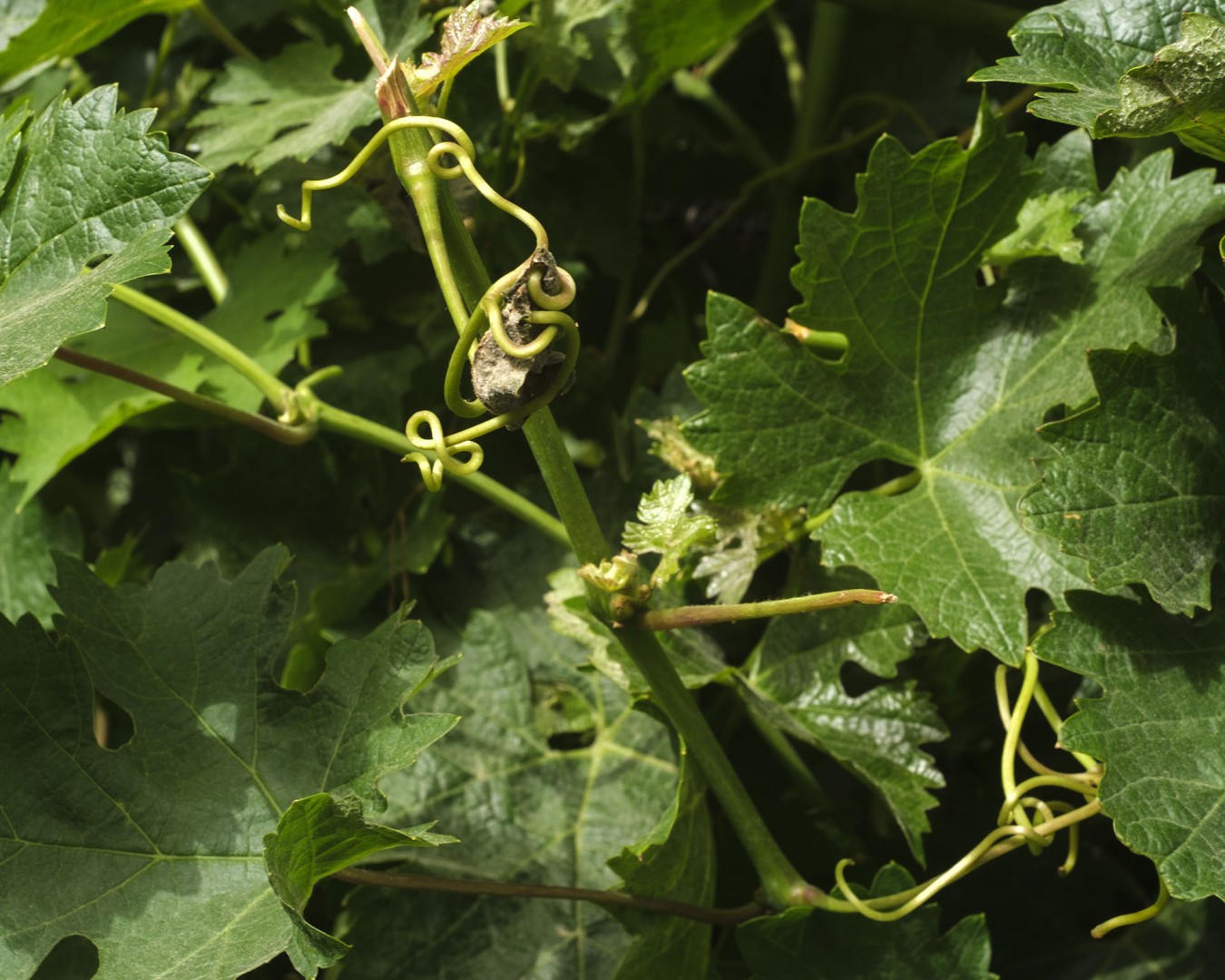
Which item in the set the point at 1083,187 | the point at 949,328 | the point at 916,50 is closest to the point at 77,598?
the point at 949,328

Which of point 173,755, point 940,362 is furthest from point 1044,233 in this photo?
point 173,755

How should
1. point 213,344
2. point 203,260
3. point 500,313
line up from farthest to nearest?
point 203,260, point 213,344, point 500,313

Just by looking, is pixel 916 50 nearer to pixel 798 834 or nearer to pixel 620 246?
pixel 620 246

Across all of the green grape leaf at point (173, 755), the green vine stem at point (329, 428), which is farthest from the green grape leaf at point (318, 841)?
the green vine stem at point (329, 428)

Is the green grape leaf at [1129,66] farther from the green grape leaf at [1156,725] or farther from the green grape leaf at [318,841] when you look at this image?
the green grape leaf at [318,841]

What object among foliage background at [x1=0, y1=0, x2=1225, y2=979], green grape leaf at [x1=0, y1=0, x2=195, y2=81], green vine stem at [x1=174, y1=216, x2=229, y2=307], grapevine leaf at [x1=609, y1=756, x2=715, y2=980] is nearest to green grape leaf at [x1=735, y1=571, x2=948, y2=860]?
foliage background at [x1=0, y1=0, x2=1225, y2=979]

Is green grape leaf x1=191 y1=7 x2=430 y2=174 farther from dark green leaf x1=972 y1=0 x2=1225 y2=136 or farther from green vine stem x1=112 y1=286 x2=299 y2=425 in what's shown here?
dark green leaf x1=972 y1=0 x2=1225 y2=136

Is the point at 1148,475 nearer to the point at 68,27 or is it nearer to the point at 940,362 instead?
the point at 940,362
